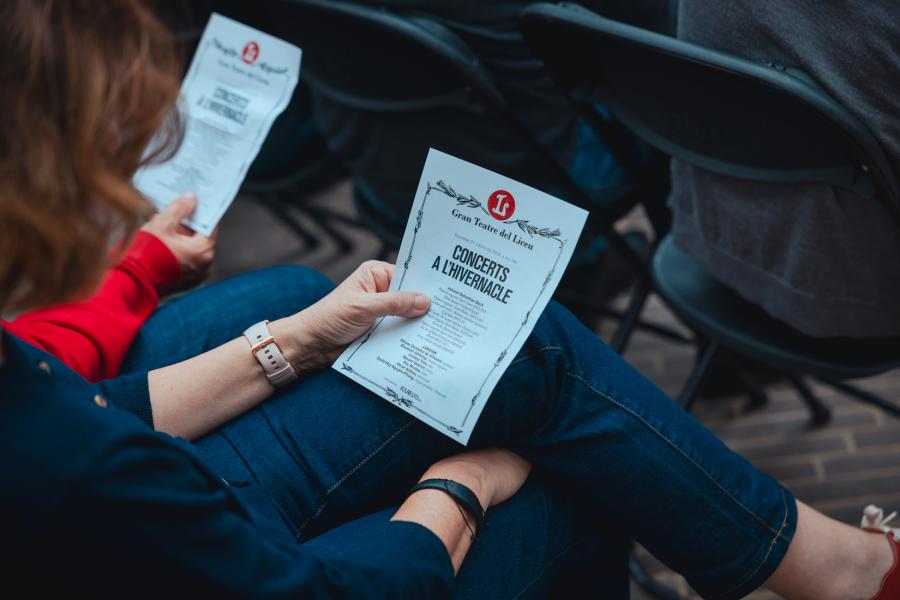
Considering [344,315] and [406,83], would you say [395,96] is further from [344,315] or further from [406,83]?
[344,315]

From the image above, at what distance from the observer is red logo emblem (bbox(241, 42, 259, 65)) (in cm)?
162

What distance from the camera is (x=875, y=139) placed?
1.20 metres

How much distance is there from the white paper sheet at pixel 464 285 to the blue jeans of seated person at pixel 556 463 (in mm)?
72

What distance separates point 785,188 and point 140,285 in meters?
1.04

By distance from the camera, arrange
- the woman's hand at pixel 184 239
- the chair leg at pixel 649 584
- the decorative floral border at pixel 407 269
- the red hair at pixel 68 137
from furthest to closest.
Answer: the chair leg at pixel 649 584 → the woman's hand at pixel 184 239 → the decorative floral border at pixel 407 269 → the red hair at pixel 68 137

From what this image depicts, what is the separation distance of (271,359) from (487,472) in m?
0.34

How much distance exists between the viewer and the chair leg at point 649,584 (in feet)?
5.80

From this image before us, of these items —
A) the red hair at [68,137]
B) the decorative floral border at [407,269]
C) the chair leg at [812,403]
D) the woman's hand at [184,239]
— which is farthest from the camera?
the chair leg at [812,403]

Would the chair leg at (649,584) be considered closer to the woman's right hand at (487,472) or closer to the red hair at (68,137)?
the woman's right hand at (487,472)

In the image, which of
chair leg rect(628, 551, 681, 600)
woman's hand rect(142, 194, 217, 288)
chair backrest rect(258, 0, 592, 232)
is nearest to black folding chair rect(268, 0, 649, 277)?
chair backrest rect(258, 0, 592, 232)

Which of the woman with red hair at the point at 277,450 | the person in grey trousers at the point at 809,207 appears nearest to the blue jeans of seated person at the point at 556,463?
the woman with red hair at the point at 277,450

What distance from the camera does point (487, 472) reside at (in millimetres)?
1193

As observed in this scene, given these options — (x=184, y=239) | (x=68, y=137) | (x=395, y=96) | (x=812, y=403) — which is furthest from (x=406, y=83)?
(x=812, y=403)

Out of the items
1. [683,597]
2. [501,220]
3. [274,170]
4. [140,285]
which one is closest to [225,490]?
[501,220]
